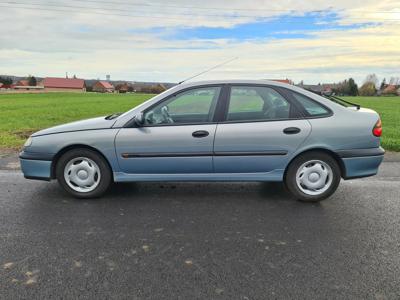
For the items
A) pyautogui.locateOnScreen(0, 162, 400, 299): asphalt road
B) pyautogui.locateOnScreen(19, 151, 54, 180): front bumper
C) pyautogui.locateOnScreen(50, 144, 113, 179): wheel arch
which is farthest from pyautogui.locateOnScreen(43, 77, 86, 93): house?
pyautogui.locateOnScreen(0, 162, 400, 299): asphalt road

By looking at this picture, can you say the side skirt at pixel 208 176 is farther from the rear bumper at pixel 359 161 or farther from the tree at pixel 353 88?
the tree at pixel 353 88

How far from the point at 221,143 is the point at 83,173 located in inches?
70.7

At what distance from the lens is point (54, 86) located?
126438 mm

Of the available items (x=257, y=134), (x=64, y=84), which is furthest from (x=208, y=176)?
(x=64, y=84)

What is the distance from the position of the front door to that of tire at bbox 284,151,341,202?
41.6 inches

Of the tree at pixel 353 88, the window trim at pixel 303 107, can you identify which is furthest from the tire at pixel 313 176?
the tree at pixel 353 88

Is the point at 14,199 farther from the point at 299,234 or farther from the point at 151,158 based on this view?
the point at 299,234

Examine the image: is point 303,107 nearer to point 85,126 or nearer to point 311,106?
point 311,106

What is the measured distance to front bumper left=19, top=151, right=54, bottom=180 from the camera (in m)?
4.91

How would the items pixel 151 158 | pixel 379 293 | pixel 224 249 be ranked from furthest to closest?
pixel 151 158 → pixel 224 249 → pixel 379 293

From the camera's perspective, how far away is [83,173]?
4977 mm

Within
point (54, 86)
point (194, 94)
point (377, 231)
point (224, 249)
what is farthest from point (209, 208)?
point (54, 86)

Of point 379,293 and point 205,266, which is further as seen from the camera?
point 205,266

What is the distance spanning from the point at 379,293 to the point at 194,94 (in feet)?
10.2
